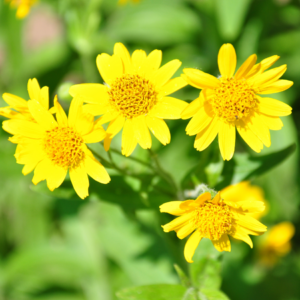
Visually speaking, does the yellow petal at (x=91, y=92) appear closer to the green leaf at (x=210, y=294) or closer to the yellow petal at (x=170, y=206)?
the yellow petal at (x=170, y=206)

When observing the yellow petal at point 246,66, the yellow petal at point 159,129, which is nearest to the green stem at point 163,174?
the yellow petal at point 159,129

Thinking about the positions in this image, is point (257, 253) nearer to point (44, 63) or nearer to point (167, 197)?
point (167, 197)

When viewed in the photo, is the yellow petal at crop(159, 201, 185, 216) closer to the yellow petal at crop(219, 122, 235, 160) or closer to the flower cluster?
the flower cluster

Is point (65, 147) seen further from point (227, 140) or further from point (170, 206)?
point (227, 140)

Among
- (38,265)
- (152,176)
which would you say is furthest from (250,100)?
(38,265)

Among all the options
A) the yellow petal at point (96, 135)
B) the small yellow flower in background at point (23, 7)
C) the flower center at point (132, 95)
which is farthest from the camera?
the small yellow flower in background at point (23, 7)

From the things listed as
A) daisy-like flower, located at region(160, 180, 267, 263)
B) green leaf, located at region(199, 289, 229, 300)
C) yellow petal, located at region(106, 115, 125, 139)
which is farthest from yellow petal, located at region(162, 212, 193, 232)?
yellow petal, located at region(106, 115, 125, 139)
